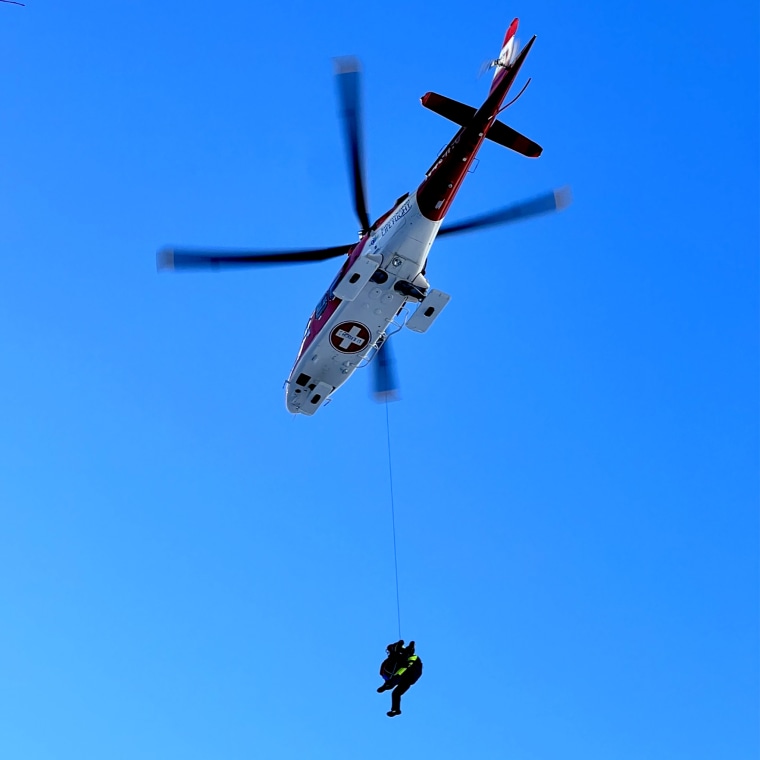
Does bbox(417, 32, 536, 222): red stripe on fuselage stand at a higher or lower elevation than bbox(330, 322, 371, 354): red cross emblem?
higher

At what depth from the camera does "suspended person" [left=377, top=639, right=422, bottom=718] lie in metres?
21.3

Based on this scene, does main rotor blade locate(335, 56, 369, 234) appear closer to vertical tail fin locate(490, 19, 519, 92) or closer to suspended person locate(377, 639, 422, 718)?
vertical tail fin locate(490, 19, 519, 92)

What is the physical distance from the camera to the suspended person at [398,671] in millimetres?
21312

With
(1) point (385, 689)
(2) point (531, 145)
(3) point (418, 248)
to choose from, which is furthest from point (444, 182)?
(1) point (385, 689)

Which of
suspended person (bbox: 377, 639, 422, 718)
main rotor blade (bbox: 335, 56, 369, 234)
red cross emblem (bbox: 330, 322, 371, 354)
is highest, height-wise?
main rotor blade (bbox: 335, 56, 369, 234)

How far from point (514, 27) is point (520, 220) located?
19.8ft

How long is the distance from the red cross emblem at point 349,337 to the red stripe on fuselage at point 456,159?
4.08 m

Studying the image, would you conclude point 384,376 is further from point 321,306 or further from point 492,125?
point 492,125

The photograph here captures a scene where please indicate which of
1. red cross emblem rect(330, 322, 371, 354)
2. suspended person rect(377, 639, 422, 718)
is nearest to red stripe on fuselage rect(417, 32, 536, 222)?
red cross emblem rect(330, 322, 371, 354)

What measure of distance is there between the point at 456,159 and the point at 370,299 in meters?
4.51

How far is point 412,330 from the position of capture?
77.5 feet

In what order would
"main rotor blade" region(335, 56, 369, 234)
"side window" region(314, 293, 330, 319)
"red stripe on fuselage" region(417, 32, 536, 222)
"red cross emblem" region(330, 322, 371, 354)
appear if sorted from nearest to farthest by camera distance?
"main rotor blade" region(335, 56, 369, 234) < "red stripe on fuselage" region(417, 32, 536, 222) < "red cross emblem" region(330, 322, 371, 354) < "side window" region(314, 293, 330, 319)

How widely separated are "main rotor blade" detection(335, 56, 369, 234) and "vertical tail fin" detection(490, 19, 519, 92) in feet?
12.2

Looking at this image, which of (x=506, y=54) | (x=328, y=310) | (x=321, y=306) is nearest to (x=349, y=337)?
(x=328, y=310)
